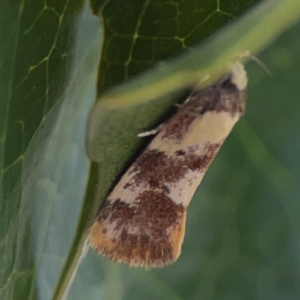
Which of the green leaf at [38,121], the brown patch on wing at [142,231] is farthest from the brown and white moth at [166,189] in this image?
the green leaf at [38,121]

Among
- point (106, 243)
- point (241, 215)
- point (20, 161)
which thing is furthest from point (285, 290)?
point (20, 161)

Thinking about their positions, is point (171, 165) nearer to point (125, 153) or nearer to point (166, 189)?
point (166, 189)

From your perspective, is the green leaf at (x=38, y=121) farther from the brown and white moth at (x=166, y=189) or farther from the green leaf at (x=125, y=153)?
the brown and white moth at (x=166, y=189)

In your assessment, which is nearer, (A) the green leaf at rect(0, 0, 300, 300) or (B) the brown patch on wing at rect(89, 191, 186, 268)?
(A) the green leaf at rect(0, 0, 300, 300)

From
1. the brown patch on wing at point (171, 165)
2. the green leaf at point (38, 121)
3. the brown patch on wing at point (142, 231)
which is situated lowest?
the brown patch on wing at point (142, 231)

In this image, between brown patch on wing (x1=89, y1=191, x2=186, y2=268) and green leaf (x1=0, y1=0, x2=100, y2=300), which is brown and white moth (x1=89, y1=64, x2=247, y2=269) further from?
green leaf (x1=0, y1=0, x2=100, y2=300)

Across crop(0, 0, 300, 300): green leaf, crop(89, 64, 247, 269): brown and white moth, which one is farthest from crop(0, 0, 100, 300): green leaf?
crop(89, 64, 247, 269): brown and white moth

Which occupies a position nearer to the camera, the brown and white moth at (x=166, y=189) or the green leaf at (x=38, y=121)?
the green leaf at (x=38, y=121)
